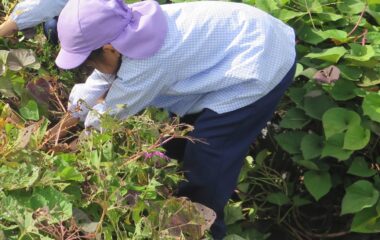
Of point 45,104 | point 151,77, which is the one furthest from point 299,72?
point 45,104

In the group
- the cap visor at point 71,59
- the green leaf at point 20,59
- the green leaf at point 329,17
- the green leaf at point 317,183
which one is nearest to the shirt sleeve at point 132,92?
the cap visor at point 71,59

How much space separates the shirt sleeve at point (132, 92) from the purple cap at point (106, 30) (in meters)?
0.06

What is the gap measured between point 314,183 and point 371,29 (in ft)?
2.02

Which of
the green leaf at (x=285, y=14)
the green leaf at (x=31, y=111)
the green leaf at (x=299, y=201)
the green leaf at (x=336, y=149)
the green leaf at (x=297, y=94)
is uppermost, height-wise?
the green leaf at (x=31, y=111)

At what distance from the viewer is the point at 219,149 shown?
1898 mm

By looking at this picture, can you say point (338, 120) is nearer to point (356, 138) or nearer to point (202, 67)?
point (356, 138)

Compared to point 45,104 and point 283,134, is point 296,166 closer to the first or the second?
point 283,134

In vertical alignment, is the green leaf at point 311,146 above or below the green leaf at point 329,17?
below

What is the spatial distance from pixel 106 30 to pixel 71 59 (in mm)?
127

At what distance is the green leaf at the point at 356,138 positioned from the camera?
207 cm

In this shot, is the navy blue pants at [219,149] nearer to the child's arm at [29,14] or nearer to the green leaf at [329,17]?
the green leaf at [329,17]

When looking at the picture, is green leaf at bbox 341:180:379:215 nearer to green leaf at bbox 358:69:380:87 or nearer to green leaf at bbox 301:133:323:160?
green leaf at bbox 301:133:323:160

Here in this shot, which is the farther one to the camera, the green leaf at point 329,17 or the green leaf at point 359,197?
the green leaf at point 329,17

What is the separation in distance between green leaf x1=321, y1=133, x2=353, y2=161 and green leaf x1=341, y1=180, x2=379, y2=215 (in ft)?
0.34
